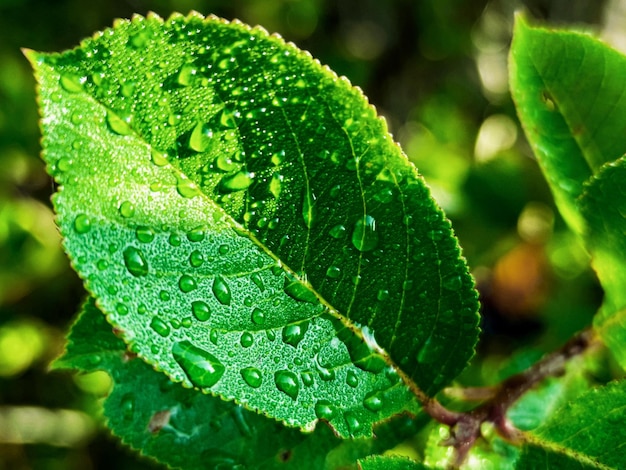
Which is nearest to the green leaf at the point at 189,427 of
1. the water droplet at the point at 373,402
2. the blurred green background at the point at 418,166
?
the water droplet at the point at 373,402

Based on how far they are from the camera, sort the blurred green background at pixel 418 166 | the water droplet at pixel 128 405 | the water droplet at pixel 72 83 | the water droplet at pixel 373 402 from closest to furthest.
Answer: the water droplet at pixel 72 83, the water droplet at pixel 373 402, the water droplet at pixel 128 405, the blurred green background at pixel 418 166

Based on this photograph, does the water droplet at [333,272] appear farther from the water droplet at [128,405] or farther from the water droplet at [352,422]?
the water droplet at [128,405]

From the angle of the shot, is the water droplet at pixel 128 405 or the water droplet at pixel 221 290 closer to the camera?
the water droplet at pixel 221 290

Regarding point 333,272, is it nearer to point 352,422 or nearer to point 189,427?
point 352,422

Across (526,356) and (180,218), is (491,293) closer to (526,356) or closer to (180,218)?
(526,356)

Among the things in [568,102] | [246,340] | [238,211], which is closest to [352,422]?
[246,340]

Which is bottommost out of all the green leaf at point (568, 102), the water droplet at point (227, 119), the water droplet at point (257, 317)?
the water droplet at point (257, 317)

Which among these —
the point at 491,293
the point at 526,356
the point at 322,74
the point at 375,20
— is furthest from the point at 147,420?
the point at 375,20

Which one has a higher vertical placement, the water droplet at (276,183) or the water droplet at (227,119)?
the water droplet at (227,119)
